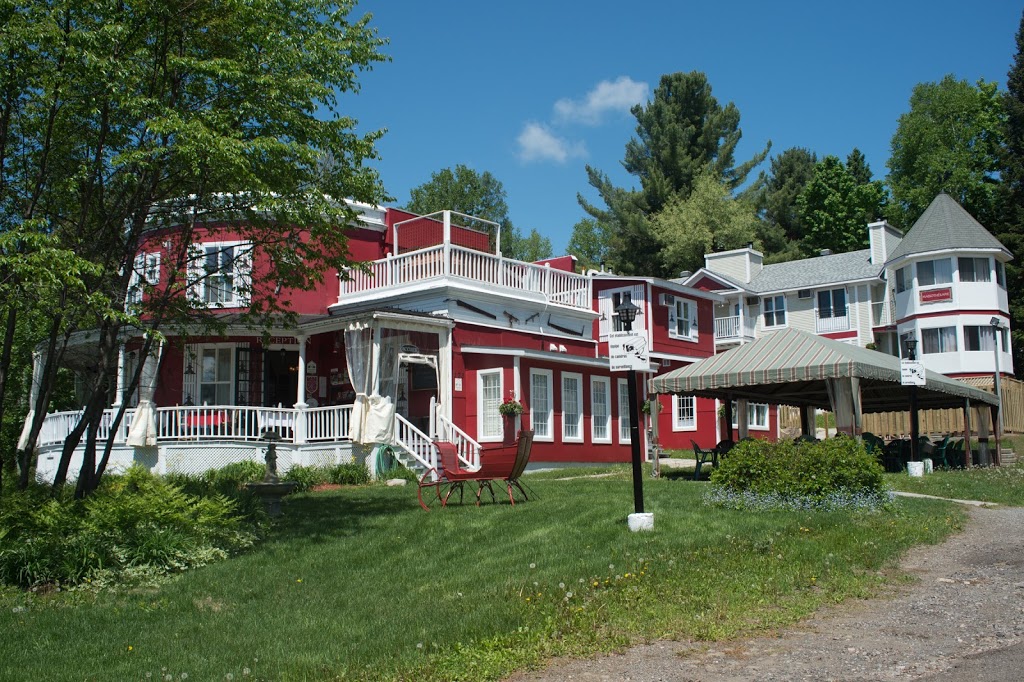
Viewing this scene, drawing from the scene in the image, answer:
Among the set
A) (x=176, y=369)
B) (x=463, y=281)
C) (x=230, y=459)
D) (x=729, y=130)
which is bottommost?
(x=230, y=459)

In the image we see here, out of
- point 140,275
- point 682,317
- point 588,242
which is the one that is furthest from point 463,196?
point 140,275

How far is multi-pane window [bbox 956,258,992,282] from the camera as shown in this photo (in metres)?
37.9

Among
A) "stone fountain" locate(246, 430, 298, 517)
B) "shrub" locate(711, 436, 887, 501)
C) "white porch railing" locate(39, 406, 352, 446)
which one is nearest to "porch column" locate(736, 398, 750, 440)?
"shrub" locate(711, 436, 887, 501)

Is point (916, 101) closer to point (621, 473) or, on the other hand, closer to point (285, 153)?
point (621, 473)

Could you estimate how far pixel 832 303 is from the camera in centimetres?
4478

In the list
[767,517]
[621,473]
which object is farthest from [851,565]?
[621,473]

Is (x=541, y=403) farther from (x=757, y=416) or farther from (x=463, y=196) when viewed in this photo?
(x=463, y=196)

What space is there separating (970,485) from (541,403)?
34.0ft

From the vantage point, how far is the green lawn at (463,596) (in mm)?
6820

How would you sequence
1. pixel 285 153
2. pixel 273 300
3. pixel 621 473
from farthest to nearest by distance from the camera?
pixel 621 473
pixel 273 300
pixel 285 153

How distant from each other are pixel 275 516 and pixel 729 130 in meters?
47.8

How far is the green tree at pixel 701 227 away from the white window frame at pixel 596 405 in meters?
26.0

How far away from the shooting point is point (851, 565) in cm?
883

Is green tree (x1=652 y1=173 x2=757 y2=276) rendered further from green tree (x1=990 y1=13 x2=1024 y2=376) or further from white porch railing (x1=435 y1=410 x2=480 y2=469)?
white porch railing (x1=435 y1=410 x2=480 y2=469)
